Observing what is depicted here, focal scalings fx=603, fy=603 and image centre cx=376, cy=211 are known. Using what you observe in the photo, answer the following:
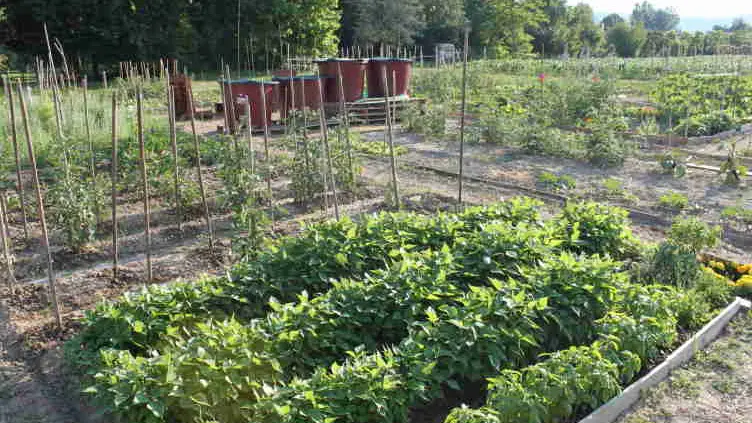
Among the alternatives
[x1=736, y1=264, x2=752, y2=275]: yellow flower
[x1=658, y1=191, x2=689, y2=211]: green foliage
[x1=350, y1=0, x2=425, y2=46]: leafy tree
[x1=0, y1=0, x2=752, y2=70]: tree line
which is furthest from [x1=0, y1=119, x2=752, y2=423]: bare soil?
[x1=350, y1=0, x2=425, y2=46]: leafy tree

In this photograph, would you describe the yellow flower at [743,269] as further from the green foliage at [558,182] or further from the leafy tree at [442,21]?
the leafy tree at [442,21]

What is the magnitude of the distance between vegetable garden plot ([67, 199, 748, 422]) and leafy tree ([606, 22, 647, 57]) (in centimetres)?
5602

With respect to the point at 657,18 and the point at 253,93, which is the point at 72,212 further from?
the point at 657,18

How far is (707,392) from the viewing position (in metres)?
3.55

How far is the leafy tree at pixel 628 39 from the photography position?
54.3m

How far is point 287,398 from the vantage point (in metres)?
2.76

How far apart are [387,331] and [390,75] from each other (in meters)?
9.88

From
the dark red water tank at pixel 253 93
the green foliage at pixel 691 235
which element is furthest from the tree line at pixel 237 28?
Answer: the green foliage at pixel 691 235

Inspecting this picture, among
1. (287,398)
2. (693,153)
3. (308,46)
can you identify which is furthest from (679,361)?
(308,46)

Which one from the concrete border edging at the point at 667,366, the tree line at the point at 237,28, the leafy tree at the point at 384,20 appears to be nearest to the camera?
the concrete border edging at the point at 667,366

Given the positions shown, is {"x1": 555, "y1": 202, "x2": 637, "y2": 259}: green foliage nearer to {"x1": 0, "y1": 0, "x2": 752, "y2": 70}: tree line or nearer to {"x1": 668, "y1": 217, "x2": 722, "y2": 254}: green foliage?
{"x1": 668, "y1": 217, "x2": 722, "y2": 254}: green foliage

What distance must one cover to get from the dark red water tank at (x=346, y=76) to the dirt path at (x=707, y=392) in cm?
963

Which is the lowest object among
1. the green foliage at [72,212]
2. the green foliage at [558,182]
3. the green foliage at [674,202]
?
the green foliage at [674,202]

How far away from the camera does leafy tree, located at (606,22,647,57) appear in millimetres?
54312
